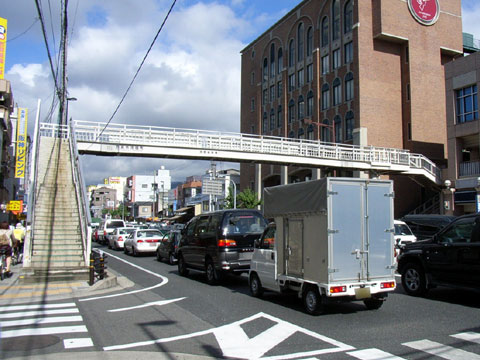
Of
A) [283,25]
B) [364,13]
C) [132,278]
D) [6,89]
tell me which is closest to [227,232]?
[132,278]

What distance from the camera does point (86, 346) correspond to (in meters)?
6.88

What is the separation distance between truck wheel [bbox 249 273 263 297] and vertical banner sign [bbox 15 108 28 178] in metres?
32.8

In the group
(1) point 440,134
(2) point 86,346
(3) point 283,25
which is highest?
(3) point 283,25

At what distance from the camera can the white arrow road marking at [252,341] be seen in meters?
6.40

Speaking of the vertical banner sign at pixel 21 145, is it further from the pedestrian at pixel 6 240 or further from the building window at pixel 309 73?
the building window at pixel 309 73

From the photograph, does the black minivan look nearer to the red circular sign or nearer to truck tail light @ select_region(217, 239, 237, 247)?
truck tail light @ select_region(217, 239, 237, 247)

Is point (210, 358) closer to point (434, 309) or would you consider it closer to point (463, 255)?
point (434, 309)

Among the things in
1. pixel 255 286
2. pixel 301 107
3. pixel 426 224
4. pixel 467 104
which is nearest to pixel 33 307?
pixel 255 286

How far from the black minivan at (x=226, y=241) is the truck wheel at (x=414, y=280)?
427 cm

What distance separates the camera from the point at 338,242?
8.54 m

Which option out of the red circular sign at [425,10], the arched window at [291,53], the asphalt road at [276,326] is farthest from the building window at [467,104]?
the arched window at [291,53]

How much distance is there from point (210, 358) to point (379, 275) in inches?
164

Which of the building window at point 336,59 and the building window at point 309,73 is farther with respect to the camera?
the building window at point 309,73

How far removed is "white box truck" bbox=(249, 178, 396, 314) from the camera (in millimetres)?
8508
